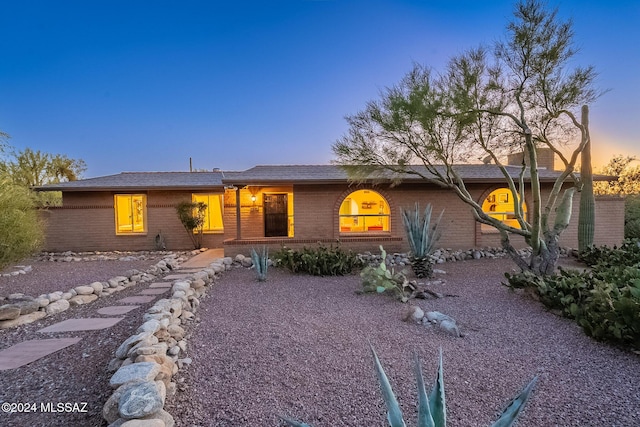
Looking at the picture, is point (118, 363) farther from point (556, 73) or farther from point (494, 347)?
point (556, 73)

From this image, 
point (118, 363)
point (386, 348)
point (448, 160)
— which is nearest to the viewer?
point (118, 363)

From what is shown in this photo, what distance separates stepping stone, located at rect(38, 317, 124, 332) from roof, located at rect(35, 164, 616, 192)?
553 cm

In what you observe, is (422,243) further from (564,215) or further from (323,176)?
(323,176)

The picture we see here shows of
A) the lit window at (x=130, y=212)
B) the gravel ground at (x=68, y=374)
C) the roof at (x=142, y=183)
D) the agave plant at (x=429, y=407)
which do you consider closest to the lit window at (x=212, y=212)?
the roof at (x=142, y=183)

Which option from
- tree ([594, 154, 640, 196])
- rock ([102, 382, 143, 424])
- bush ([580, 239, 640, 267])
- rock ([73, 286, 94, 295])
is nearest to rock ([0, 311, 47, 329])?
rock ([73, 286, 94, 295])

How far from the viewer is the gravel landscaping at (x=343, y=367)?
235 centimetres

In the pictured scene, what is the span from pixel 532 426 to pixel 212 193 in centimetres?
1203

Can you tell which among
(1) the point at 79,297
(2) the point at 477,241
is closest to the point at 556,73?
(2) the point at 477,241

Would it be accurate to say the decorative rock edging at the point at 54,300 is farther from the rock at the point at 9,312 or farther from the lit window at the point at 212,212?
the lit window at the point at 212,212

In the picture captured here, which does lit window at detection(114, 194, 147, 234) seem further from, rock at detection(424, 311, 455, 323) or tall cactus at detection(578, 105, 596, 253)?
tall cactus at detection(578, 105, 596, 253)

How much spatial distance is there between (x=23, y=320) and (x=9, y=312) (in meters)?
0.19

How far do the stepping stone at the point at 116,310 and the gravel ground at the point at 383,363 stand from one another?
1.07 m

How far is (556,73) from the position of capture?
6.84 metres

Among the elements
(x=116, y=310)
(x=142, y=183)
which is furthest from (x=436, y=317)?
(x=142, y=183)
